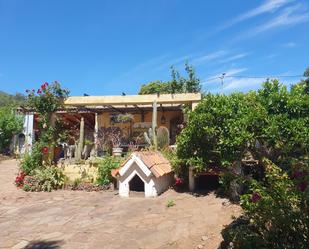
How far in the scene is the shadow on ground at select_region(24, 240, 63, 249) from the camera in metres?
6.21

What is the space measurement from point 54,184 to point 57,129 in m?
2.89

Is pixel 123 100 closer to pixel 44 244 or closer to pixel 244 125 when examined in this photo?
pixel 244 125

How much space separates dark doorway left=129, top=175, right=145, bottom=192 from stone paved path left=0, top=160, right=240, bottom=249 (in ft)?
2.71

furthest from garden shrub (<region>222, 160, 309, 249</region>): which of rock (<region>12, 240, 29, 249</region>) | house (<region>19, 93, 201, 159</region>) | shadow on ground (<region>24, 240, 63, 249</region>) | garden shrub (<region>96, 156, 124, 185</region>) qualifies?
house (<region>19, 93, 201, 159</region>)

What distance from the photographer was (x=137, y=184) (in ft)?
36.4

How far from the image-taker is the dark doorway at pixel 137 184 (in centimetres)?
1091

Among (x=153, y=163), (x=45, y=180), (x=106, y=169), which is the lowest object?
(x=45, y=180)

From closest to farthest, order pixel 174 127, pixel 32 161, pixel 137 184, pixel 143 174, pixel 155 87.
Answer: pixel 143 174 → pixel 137 184 → pixel 32 161 → pixel 174 127 → pixel 155 87

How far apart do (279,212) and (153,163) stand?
662 centimetres

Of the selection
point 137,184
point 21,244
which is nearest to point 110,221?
point 21,244

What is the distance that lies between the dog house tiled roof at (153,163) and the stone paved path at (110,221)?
74 centimetres

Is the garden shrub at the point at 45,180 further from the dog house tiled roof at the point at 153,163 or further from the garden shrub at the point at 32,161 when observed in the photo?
the dog house tiled roof at the point at 153,163

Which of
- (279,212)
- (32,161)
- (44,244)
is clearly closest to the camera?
(279,212)

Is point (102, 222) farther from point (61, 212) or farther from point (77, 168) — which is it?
point (77, 168)
